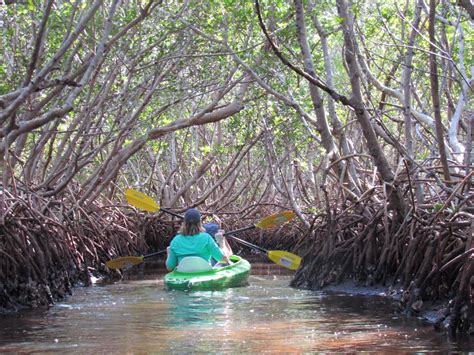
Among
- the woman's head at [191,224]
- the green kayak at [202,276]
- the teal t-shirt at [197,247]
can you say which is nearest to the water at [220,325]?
the green kayak at [202,276]

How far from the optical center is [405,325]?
688 cm

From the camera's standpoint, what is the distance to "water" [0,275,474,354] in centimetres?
605

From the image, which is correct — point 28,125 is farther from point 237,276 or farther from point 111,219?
point 111,219

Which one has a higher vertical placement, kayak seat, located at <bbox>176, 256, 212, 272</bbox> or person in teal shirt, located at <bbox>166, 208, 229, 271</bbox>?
person in teal shirt, located at <bbox>166, 208, 229, 271</bbox>

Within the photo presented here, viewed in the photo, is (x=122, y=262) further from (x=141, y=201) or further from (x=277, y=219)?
(x=277, y=219)

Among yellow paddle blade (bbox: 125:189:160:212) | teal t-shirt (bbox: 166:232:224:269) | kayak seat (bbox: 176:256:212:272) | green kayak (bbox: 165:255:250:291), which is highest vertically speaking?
yellow paddle blade (bbox: 125:189:160:212)

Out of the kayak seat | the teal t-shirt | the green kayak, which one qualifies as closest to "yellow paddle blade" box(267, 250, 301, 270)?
the green kayak

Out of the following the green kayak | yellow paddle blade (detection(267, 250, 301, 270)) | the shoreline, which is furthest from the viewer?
yellow paddle blade (detection(267, 250, 301, 270))

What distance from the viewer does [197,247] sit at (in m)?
10.3

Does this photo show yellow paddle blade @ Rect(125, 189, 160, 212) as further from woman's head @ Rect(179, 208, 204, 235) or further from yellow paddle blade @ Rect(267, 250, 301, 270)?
yellow paddle blade @ Rect(267, 250, 301, 270)

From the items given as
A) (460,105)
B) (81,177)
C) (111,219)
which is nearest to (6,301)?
(460,105)

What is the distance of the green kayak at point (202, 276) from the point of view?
9.86 metres

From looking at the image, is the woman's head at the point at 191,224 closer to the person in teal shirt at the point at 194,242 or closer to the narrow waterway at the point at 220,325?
the person in teal shirt at the point at 194,242

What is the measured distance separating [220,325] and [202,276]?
2.81 m
